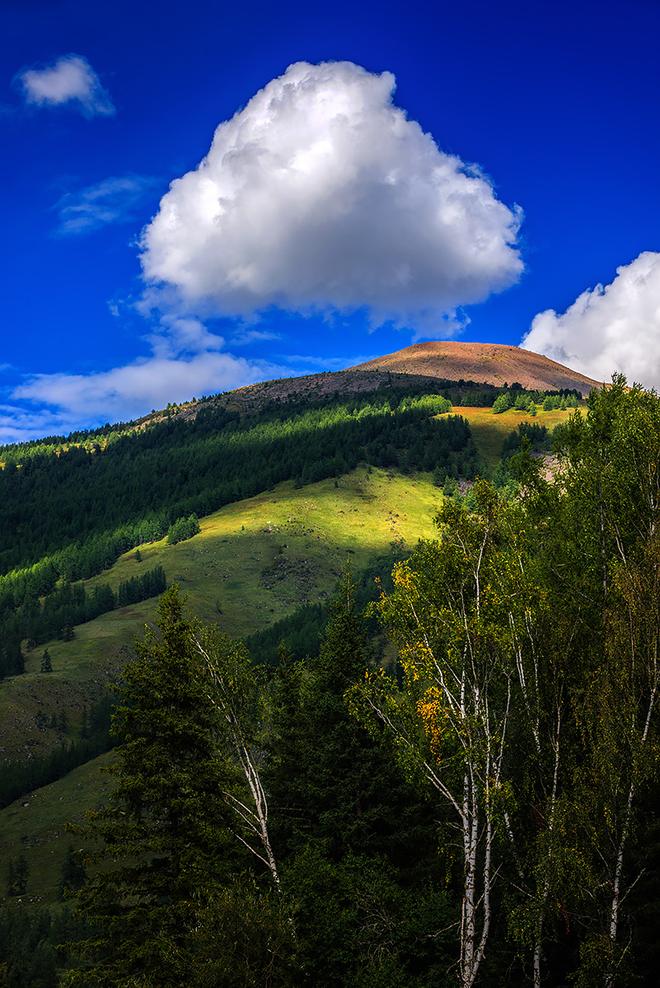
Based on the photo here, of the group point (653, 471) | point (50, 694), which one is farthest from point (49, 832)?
point (653, 471)

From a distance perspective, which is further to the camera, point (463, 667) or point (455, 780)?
point (455, 780)

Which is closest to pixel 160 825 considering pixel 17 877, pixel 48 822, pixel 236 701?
pixel 236 701

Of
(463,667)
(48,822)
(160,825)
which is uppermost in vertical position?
(463,667)

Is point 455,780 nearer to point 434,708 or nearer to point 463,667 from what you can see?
point 434,708

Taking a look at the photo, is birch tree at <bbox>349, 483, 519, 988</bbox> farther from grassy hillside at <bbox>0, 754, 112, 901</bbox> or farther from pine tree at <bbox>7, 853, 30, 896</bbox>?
grassy hillside at <bbox>0, 754, 112, 901</bbox>

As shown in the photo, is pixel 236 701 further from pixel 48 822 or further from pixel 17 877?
pixel 48 822

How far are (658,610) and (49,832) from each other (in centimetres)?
13773

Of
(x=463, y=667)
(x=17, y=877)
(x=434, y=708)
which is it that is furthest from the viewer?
(x=17, y=877)

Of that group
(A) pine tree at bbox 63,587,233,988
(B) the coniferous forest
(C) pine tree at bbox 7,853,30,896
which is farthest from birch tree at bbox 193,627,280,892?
(C) pine tree at bbox 7,853,30,896

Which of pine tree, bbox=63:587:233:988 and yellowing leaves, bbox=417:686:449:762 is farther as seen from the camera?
pine tree, bbox=63:587:233:988

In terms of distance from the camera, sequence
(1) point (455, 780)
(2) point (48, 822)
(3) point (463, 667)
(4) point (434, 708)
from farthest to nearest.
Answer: (2) point (48, 822) < (1) point (455, 780) < (4) point (434, 708) < (3) point (463, 667)

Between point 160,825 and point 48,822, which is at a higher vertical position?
point 160,825

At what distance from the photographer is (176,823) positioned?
26141 mm

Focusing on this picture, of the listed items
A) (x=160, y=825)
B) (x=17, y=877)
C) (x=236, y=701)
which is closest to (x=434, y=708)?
(x=236, y=701)
